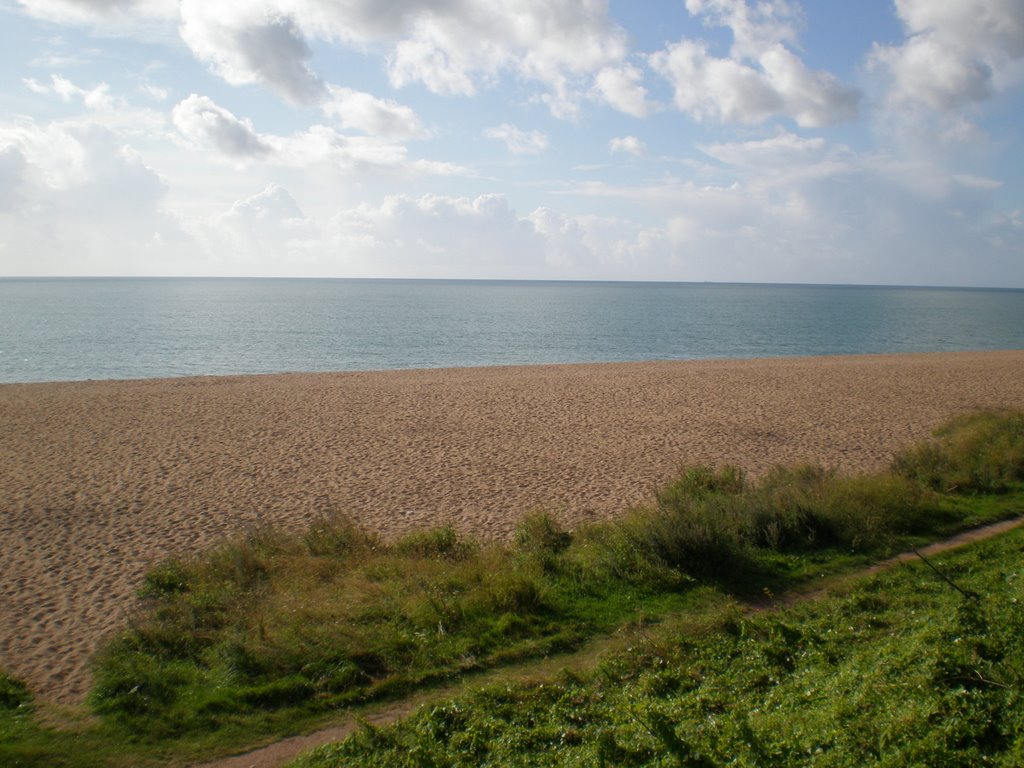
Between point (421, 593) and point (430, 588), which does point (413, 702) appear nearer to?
point (421, 593)

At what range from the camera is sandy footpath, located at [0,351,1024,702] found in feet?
30.2

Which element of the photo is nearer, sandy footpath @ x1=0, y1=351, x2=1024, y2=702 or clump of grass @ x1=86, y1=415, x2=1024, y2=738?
clump of grass @ x1=86, y1=415, x2=1024, y2=738

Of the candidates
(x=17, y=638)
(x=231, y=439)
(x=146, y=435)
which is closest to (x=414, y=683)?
(x=17, y=638)

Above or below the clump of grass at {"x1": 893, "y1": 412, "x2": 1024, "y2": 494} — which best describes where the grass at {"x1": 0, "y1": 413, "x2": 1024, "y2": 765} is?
below

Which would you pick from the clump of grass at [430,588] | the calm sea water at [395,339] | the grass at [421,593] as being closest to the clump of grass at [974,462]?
the grass at [421,593]

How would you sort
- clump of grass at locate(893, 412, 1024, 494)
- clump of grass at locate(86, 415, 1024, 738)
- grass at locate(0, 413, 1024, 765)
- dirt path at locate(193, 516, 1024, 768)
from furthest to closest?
clump of grass at locate(893, 412, 1024, 494)
clump of grass at locate(86, 415, 1024, 738)
grass at locate(0, 413, 1024, 765)
dirt path at locate(193, 516, 1024, 768)

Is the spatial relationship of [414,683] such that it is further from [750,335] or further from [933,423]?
[750,335]

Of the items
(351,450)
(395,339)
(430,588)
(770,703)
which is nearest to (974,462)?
(770,703)

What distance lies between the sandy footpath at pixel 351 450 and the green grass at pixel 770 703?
339 centimetres

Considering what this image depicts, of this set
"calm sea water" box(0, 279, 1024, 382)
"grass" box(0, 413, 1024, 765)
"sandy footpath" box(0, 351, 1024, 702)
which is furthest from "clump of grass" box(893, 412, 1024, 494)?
"calm sea water" box(0, 279, 1024, 382)

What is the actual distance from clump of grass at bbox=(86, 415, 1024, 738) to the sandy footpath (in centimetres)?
89

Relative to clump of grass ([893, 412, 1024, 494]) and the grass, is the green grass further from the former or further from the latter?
clump of grass ([893, 412, 1024, 494])

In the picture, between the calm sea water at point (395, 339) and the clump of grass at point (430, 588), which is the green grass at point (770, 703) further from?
the calm sea water at point (395, 339)

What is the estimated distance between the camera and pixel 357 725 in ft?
17.0
